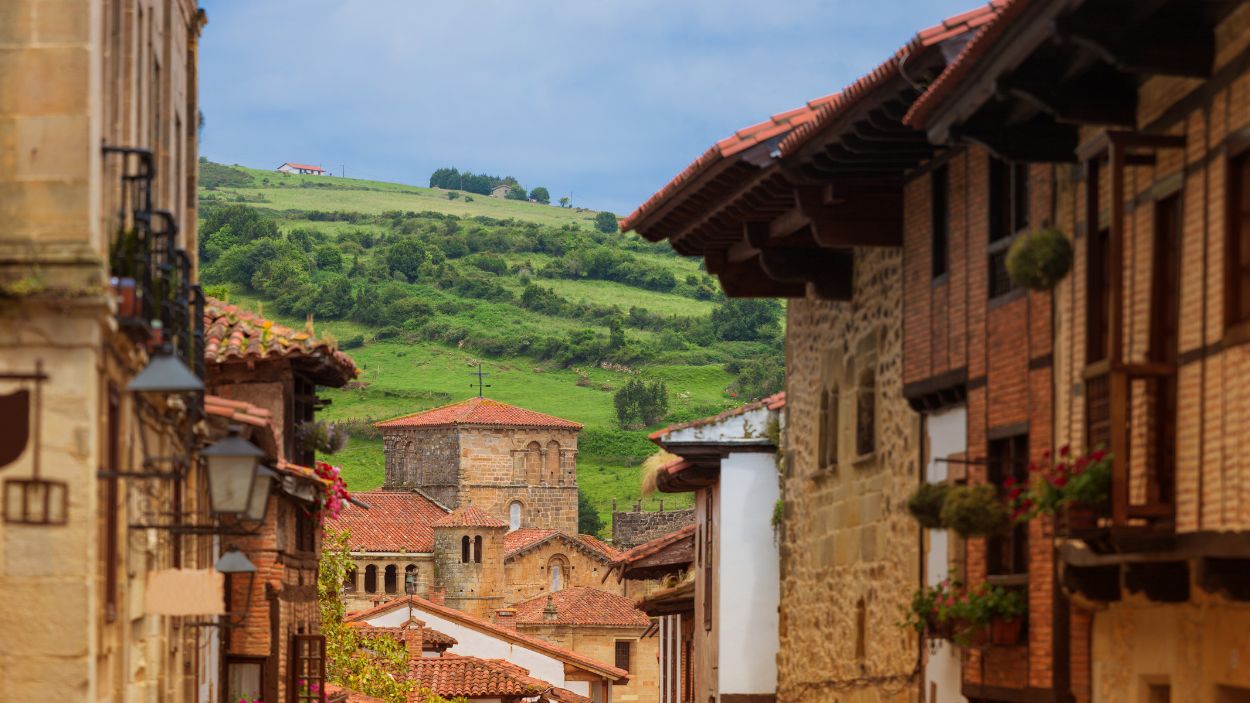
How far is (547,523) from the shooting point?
134750mm

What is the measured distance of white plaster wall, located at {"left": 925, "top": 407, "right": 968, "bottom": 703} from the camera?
16297 mm

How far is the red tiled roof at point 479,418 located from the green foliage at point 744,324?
4628 cm

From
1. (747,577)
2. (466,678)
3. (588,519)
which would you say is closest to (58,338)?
(747,577)

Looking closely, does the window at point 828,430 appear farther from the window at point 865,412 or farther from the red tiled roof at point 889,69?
the red tiled roof at point 889,69

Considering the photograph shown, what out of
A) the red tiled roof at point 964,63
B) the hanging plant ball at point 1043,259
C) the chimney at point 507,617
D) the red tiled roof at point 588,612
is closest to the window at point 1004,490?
the hanging plant ball at point 1043,259

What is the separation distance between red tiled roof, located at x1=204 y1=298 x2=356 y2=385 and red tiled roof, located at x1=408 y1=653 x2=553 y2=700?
95.8 ft

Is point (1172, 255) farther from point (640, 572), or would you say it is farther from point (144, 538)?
point (640, 572)

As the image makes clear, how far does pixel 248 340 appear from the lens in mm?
22609

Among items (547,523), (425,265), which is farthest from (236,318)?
(425,265)

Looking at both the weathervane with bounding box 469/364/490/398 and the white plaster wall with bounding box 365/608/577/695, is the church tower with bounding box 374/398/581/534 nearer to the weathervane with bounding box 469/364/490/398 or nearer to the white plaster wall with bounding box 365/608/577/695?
the weathervane with bounding box 469/364/490/398

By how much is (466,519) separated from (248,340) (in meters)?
94.5

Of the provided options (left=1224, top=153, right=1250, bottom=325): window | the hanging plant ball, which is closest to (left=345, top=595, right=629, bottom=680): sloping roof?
the hanging plant ball

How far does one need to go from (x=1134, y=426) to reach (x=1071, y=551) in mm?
1027

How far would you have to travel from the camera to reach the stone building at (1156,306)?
1052 cm
